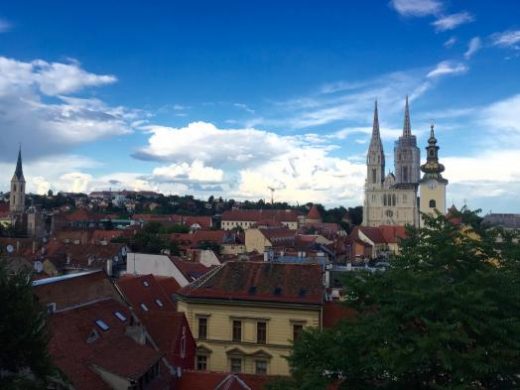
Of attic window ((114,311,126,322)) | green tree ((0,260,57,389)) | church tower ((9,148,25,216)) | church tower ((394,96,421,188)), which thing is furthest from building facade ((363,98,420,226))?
green tree ((0,260,57,389))

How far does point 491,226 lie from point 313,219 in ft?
454

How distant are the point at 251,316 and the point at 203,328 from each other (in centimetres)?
264

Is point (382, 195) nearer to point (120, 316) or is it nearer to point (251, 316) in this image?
point (251, 316)

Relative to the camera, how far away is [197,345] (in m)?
28.6

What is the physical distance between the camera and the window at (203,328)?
2889cm

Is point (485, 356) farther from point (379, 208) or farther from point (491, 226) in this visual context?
point (379, 208)

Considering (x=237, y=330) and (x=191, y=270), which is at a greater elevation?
(x=191, y=270)

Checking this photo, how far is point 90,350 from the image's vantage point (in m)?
19.3

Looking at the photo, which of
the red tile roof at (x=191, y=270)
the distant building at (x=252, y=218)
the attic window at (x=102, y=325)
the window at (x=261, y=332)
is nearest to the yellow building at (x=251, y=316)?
the window at (x=261, y=332)

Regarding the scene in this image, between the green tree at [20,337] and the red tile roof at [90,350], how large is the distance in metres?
2.25

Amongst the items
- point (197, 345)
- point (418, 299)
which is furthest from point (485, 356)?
point (197, 345)

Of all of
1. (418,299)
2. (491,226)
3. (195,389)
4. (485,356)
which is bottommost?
(195,389)

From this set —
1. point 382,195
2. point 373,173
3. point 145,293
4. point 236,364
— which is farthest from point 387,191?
point 236,364

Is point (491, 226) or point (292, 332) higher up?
point (491, 226)
